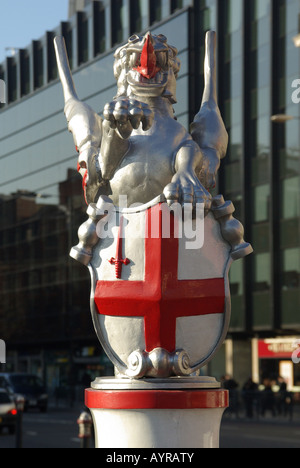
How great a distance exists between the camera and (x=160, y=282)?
3920 mm

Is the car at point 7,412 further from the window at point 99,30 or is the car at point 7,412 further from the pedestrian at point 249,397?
the window at point 99,30

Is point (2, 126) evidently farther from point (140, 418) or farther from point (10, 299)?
point (140, 418)

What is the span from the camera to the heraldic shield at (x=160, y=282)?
391 centimetres

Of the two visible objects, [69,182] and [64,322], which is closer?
[69,182]

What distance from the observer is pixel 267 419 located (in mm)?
28875

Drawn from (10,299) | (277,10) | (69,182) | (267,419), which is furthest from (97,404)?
(10,299)

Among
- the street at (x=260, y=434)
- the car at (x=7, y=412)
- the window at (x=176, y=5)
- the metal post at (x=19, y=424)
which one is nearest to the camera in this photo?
the metal post at (x=19, y=424)

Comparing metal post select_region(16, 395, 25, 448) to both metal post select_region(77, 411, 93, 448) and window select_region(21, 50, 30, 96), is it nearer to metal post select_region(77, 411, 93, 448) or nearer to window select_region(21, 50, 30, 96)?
metal post select_region(77, 411, 93, 448)

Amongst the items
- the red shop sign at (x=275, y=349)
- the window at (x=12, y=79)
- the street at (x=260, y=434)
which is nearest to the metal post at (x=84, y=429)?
the street at (x=260, y=434)

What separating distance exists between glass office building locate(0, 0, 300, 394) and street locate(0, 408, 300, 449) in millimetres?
6203

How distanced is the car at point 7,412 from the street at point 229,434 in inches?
10.9

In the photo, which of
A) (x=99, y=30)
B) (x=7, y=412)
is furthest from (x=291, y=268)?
(x=99, y=30)
